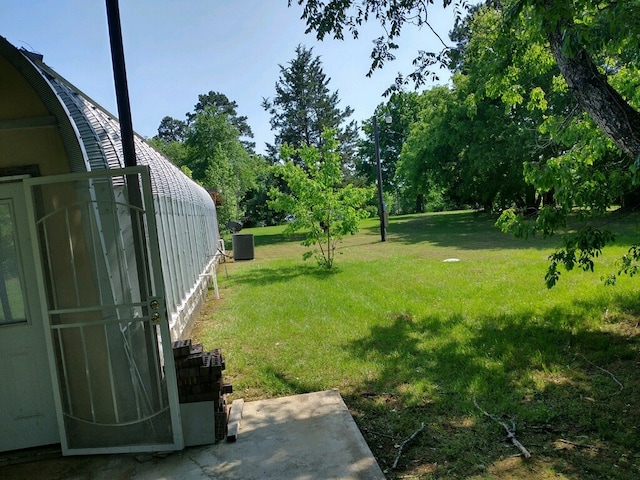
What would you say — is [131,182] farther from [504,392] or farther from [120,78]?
[504,392]

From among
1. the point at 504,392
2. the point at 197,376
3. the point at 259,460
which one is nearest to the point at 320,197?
the point at 504,392

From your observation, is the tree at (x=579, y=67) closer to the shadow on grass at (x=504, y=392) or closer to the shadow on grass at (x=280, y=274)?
the shadow on grass at (x=504, y=392)

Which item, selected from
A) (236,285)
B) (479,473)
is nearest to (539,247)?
(236,285)

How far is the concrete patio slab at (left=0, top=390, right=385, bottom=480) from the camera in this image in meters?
2.93

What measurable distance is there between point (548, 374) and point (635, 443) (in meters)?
1.30

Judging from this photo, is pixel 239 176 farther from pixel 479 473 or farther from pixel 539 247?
pixel 479 473

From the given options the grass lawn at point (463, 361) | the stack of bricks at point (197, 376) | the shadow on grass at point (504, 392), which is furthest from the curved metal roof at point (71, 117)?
the shadow on grass at point (504, 392)

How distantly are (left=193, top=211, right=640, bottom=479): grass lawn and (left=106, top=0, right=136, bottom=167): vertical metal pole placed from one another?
8.64 ft

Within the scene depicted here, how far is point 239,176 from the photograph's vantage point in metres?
34.6

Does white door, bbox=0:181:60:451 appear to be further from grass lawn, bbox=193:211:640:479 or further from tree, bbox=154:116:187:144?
tree, bbox=154:116:187:144

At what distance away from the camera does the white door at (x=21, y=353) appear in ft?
11.1

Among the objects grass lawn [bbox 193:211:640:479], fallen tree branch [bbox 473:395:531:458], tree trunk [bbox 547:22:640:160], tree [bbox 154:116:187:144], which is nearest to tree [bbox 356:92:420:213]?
tree [bbox 154:116:187:144]

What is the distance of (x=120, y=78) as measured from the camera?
3.26m

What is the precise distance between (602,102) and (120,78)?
391 centimetres
